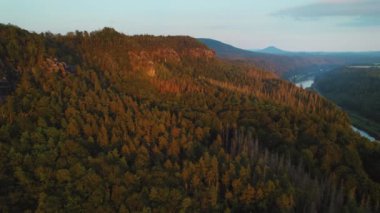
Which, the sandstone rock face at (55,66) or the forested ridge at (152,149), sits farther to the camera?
the sandstone rock face at (55,66)

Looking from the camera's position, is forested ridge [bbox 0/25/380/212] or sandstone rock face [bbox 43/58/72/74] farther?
sandstone rock face [bbox 43/58/72/74]

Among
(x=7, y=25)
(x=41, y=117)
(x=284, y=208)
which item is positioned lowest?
(x=284, y=208)

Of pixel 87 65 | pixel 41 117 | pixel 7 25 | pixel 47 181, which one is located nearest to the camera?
pixel 47 181

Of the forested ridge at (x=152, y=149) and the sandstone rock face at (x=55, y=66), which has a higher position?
the sandstone rock face at (x=55, y=66)

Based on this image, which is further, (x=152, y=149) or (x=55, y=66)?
(x=55, y=66)

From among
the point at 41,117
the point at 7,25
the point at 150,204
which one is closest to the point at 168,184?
the point at 150,204

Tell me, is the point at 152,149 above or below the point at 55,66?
below

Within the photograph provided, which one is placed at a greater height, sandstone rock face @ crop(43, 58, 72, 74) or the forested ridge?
sandstone rock face @ crop(43, 58, 72, 74)

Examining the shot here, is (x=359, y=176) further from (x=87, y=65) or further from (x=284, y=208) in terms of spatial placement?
(x=87, y=65)
